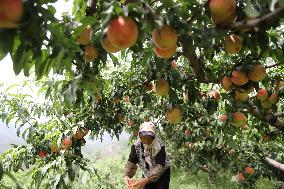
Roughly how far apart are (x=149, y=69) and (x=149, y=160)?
1408 mm

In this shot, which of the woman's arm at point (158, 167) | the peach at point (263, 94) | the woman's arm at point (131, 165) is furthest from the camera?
the woman's arm at point (131, 165)

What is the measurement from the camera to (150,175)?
12.0ft

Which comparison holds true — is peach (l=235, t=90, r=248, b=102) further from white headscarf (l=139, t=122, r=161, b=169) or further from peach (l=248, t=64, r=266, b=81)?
white headscarf (l=139, t=122, r=161, b=169)

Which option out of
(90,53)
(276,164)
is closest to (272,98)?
(276,164)

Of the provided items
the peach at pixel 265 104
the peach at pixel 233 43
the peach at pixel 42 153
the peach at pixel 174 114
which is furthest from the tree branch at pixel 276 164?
the peach at pixel 233 43

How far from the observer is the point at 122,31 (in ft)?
4.56

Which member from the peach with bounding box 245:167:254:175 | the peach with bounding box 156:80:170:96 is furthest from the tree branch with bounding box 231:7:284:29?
the peach with bounding box 245:167:254:175

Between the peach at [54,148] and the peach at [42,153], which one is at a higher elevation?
the peach at [54,148]

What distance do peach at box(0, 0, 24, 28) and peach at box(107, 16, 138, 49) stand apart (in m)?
0.37

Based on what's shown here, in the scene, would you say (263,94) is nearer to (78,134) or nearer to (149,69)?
(149,69)

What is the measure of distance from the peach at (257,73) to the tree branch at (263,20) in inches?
41.2

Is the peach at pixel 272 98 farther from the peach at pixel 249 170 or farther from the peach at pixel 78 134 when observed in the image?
the peach at pixel 249 170

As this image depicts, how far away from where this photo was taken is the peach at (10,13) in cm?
112

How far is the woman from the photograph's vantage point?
146 inches
